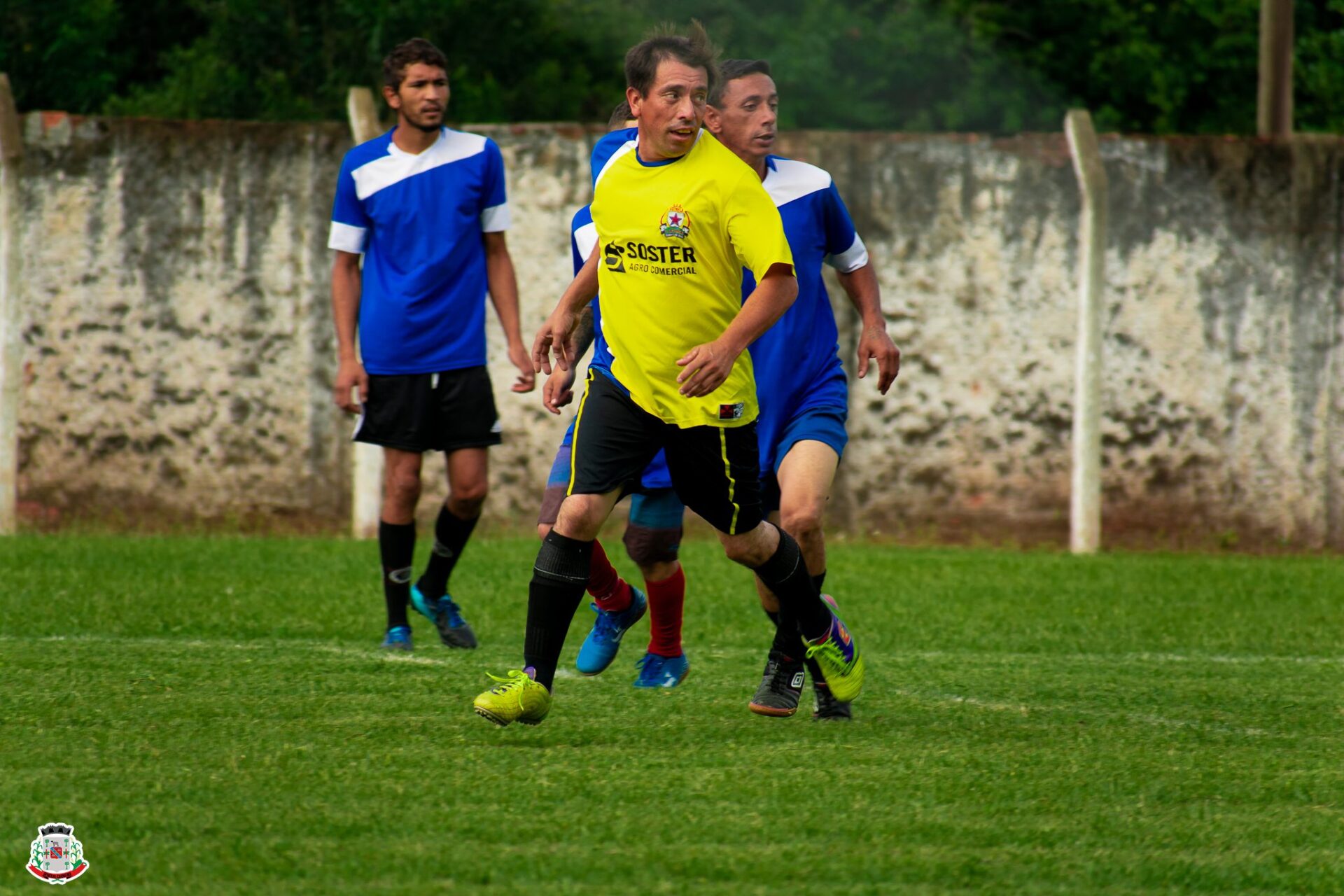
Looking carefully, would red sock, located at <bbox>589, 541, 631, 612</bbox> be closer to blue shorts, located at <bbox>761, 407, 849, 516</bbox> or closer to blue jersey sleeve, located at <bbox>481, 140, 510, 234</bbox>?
blue shorts, located at <bbox>761, 407, 849, 516</bbox>

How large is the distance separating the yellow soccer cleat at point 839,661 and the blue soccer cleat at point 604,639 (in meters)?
0.88

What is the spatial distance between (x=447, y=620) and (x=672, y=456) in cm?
225

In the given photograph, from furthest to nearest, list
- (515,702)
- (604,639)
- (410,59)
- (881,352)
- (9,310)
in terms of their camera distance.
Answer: (9,310) → (410,59) → (604,639) → (881,352) → (515,702)

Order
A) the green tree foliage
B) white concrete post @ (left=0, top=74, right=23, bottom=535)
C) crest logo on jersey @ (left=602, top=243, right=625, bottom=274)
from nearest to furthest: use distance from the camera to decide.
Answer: crest logo on jersey @ (left=602, top=243, right=625, bottom=274) → white concrete post @ (left=0, top=74, right=23, bottom=535) → the green tree foliage

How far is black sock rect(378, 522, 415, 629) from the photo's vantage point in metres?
6.77

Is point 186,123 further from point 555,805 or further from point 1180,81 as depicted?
point 1180,81

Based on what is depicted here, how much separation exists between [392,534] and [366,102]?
439cm

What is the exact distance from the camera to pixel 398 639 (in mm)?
6691

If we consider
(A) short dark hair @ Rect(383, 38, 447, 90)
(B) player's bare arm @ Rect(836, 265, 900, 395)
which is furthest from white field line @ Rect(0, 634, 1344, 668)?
(A) short dark hair @ Rect(383, 38, 447, 90)

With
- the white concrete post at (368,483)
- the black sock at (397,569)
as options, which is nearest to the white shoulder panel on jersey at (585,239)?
the black sock at (397,569)

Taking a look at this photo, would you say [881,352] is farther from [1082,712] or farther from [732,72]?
[1082,712]

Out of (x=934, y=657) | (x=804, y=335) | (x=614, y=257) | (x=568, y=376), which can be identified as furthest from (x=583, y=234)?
(x=934, y=657)

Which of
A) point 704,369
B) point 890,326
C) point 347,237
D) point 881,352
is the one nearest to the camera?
point 704,369

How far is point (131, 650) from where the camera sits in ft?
20.9
